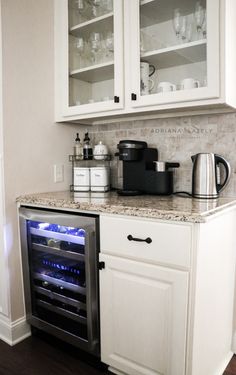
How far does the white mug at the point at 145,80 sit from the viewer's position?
1.66 m

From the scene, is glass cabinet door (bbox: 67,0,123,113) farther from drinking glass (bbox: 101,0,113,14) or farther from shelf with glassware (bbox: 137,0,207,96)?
shelf with glassware (bbox: 137,0,207,96)

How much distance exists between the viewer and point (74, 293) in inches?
64.2

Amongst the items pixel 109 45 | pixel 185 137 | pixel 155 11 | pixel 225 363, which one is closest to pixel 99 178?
pixel 185 137

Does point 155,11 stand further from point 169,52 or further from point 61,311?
point 61,311

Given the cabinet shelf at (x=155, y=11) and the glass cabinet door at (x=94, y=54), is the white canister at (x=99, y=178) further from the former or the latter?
the cabinet shelf at (x=155, y=11)

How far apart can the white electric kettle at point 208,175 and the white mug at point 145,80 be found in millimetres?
458

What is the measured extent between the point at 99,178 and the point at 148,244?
0.77m

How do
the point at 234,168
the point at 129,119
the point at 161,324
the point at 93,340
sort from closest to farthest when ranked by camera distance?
the point at 161,324
the point at 93,340
the point at 234,168
the point at 129,119

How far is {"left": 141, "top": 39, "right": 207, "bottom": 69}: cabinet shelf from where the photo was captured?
1485 mm

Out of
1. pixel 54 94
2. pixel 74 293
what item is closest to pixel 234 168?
pixel 74 293

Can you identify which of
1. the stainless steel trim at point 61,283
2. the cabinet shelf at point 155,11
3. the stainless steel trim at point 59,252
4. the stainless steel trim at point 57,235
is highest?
the cabinet shelf at point 155,11

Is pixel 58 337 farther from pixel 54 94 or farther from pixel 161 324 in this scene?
pixel 54 94

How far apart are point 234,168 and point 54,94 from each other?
1.23 m

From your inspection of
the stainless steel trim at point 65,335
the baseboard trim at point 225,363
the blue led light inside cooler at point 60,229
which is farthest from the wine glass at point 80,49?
the baseboard trim at point 225,363
